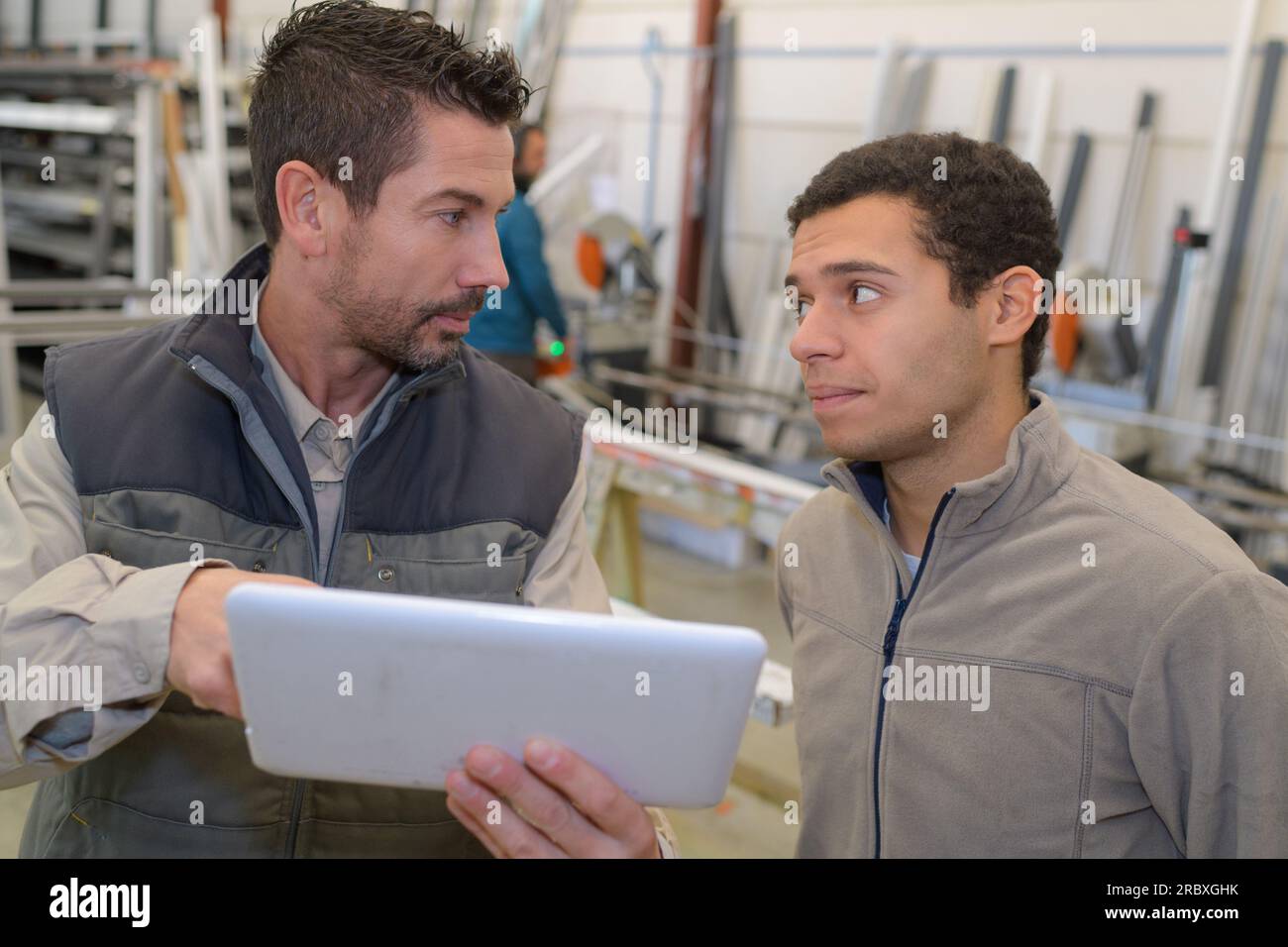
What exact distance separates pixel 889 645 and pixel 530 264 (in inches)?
128

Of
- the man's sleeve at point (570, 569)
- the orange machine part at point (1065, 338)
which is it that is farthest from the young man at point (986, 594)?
the orange machine part at point (1065, 338)

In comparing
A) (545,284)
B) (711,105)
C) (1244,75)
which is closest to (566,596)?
(545,284)

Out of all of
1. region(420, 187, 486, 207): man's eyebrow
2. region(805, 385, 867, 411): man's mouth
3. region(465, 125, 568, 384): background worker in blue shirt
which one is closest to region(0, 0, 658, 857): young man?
region(420, 187, 486, 207): man's eyebrow

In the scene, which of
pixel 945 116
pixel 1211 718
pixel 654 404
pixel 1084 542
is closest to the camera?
Answer: pixel 1211 718

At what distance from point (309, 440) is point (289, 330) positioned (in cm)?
15

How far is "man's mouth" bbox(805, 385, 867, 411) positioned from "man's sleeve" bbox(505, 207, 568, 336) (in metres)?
3.08

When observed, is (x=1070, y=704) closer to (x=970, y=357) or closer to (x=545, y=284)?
(x=970, y=357)

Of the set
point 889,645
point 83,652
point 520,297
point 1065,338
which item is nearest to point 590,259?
point 520,297

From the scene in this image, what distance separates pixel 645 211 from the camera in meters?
6.23

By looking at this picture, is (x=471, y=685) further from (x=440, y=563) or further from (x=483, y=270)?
(x=483, y=270)

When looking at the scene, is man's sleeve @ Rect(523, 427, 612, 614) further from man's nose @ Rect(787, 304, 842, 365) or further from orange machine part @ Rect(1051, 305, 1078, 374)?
orange machine part @ Rect(1051, 305, 1078, 374)

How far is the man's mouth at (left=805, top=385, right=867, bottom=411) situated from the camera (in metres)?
1.34

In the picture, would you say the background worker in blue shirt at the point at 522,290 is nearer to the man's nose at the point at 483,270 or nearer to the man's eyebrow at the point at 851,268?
the man's nose at the point at 483,270

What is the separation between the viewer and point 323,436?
56.5 inches
